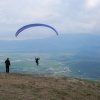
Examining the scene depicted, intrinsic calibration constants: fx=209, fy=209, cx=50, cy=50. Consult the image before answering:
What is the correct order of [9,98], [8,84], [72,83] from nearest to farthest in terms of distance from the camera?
1. [9,98]
2. [8,84]
3. [72,83]

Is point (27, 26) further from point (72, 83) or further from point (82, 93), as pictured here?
point (82, 93)

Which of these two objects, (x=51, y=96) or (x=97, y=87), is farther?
(x=97, y=87)

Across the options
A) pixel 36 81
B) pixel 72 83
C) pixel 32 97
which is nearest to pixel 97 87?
pixel 72 83

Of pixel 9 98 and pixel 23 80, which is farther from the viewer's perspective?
pixel 23 80

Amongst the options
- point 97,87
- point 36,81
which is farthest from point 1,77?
point 97,87

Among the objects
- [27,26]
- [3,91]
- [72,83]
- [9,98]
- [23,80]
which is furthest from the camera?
[27,26]

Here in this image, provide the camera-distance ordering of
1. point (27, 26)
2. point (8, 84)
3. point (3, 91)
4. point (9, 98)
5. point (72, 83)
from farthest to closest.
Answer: point (27, 26)
point (72, 83)
point (8, 84)
point (3, 91)
point (9, 98)

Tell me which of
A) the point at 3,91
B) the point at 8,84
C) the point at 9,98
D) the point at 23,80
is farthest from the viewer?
the point at 23,80

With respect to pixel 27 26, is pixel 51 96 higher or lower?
lower

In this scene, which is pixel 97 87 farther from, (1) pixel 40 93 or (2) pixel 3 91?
(2) pixel 3 91
